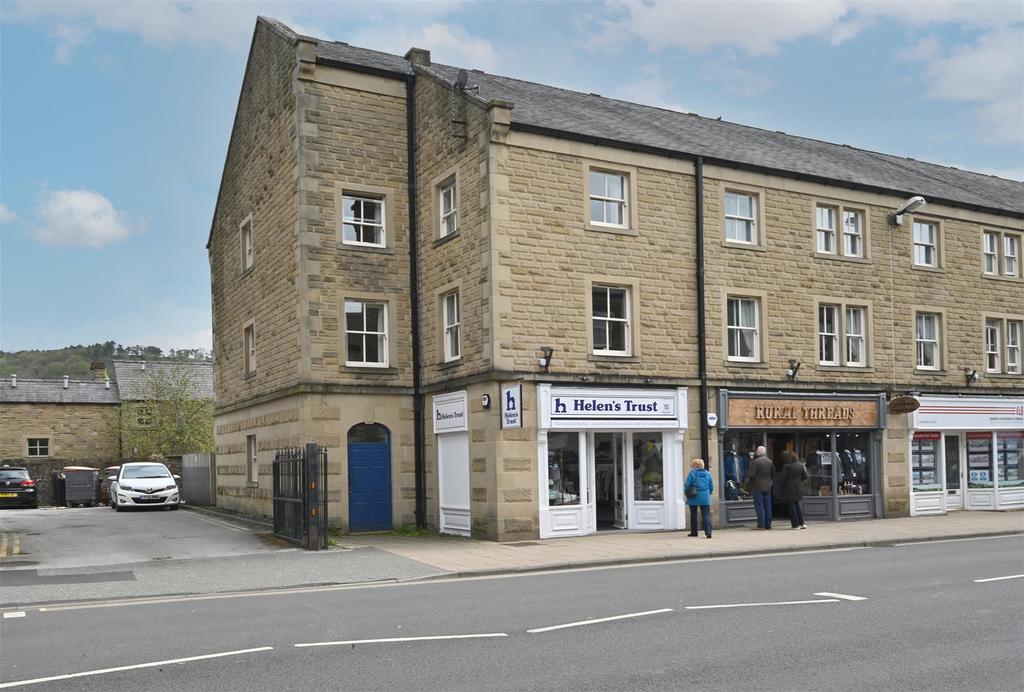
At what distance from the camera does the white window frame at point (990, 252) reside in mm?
28984

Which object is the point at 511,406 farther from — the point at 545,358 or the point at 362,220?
the point at 362,220

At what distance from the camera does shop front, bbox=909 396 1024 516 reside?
2689 centimetres

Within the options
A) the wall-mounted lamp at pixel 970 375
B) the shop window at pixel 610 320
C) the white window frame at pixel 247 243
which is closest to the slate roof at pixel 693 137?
the shop window at pixel 610 320

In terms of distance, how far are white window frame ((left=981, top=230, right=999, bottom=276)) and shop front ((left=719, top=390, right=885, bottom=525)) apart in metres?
6.26

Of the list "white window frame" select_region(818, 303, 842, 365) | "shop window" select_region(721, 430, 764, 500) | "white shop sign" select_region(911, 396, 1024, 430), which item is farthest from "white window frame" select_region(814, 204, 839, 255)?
"shop window" select_region(721, 430, 764, 500)

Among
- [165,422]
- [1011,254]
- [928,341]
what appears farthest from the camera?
[165,422]

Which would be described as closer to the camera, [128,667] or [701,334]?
[128,667]

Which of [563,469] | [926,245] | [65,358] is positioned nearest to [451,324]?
[563,469]

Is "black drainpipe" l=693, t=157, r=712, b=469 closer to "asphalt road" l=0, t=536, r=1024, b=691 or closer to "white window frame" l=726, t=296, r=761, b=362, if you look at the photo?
"white window frame" l=726, t=296, r=761, b=362

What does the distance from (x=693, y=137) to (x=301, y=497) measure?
43.6 feet

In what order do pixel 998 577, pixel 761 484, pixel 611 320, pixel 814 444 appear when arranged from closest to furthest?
pixel 998 577
pixel 761 484
pixel 611 320
pixel 814 444

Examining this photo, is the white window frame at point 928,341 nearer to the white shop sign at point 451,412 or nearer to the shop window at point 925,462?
the shop window at point 925,462

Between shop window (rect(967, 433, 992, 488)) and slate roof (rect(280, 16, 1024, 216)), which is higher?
slate roof (rect(280, 16, 1024, 216))

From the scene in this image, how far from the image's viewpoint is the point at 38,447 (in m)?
52.0
